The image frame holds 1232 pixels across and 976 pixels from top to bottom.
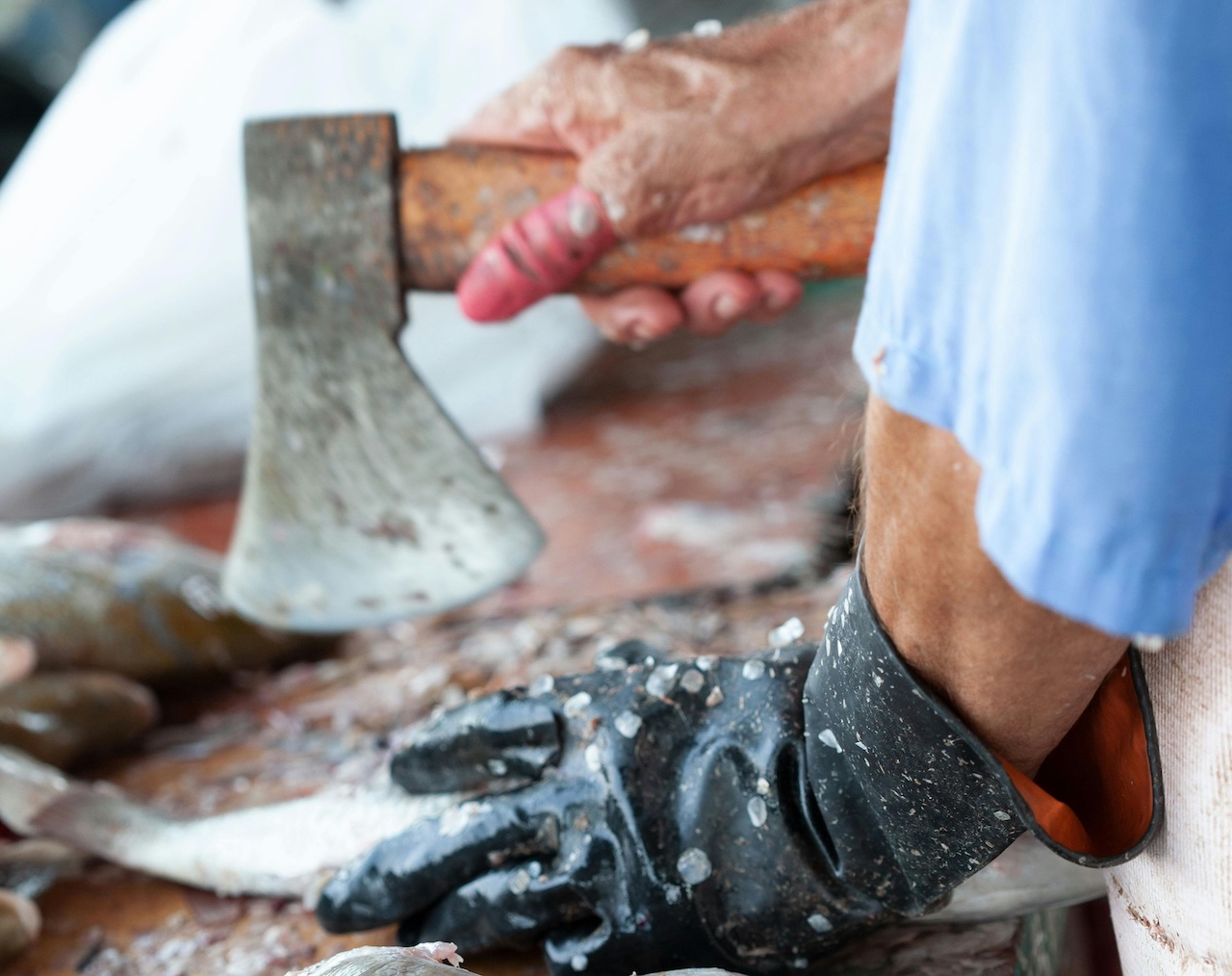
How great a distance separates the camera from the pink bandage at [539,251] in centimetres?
137

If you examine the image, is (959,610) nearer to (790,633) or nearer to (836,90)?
(790,633)

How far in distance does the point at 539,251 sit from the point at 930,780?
2.81ft

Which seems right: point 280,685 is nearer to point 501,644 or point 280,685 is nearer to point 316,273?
point 501,644

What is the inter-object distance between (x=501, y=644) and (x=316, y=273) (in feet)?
3.05

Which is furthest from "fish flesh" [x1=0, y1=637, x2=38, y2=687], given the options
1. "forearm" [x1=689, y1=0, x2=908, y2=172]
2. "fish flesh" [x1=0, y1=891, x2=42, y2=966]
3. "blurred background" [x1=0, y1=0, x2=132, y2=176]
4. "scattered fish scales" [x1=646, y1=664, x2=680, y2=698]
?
"blurred background" [x1=0, y1=0, x2=132, y2=176]

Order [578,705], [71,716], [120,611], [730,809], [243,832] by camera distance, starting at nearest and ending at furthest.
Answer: [730,809] → [578,705] → [243,832] → [71,716] → [120,611]

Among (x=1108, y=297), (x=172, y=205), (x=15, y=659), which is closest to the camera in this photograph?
(x=1108, y=297)

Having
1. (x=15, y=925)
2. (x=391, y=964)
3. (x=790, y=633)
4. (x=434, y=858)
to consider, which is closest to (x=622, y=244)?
(x=790, y=633)

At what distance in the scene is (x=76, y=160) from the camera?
3754 millimetres

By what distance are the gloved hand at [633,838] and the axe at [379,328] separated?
0.45 m

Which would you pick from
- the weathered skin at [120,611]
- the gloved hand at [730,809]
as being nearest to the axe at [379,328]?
the gloved hand at [730,809]

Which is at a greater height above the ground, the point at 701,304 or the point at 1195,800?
the point at 701,304

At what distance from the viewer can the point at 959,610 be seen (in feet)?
2.40

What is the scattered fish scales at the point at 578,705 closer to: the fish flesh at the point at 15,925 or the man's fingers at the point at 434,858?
the man's fingers at the point at 434,858
